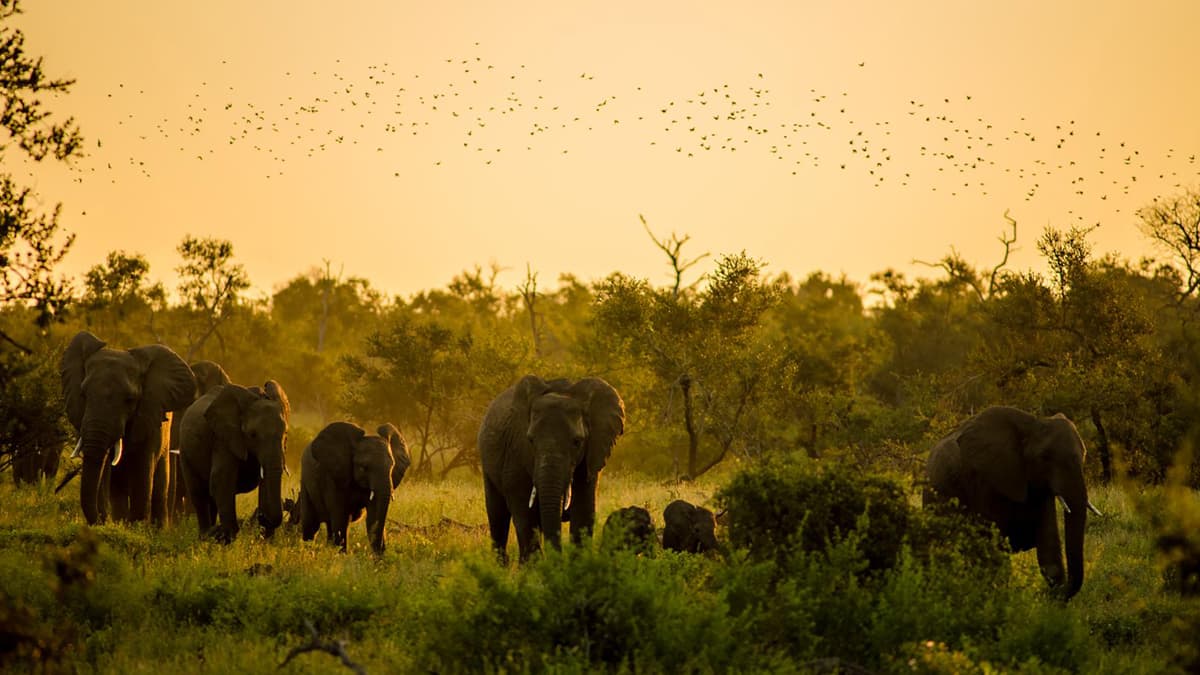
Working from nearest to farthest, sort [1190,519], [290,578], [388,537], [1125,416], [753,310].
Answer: [1190,519] → [290,578] → [388,537] → [1125,416] → [753,310]

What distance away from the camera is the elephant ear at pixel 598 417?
15.6 m

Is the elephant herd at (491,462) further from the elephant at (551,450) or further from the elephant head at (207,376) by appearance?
the elephant head at (207,376)

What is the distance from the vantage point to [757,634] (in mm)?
11477

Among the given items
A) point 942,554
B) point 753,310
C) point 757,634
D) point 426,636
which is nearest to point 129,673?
point 426,636

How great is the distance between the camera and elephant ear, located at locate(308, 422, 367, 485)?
18422 millimetres

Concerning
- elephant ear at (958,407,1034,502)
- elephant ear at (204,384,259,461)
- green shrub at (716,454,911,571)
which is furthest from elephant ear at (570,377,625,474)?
elephant ear at (204,384,259,461)

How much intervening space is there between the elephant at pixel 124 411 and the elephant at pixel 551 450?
246 inches

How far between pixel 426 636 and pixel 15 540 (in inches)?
324

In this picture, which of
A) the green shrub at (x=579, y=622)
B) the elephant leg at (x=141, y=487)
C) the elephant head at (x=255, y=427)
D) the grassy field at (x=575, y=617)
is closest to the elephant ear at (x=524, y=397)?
the grassy field at (x=575, y=617)

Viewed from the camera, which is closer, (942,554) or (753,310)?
(942,554)

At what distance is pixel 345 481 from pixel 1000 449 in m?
9.25

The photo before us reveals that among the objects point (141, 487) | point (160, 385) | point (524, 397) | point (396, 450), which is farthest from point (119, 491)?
point (524, 397)

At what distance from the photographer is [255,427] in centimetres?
1822

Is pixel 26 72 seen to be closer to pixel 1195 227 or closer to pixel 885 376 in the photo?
pixel 1195 227
